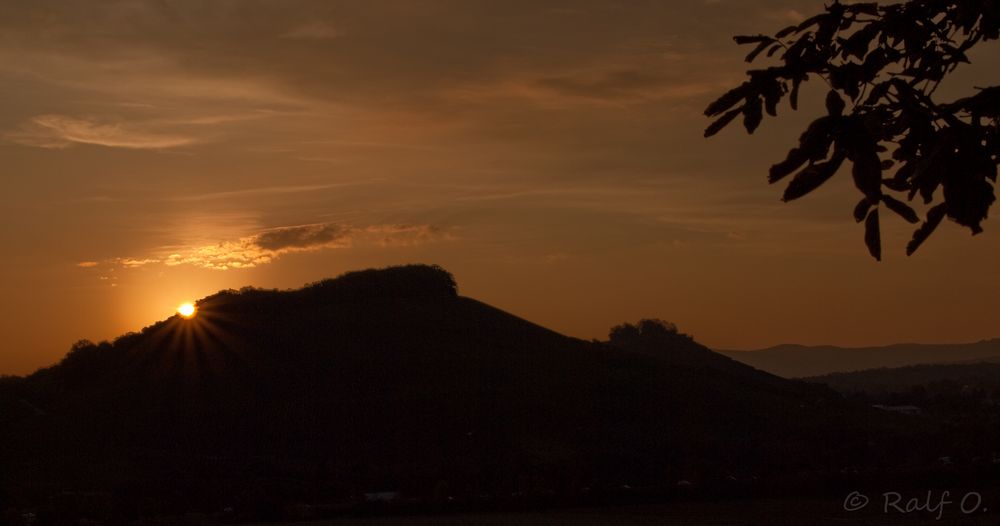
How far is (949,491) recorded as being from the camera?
4853 cm

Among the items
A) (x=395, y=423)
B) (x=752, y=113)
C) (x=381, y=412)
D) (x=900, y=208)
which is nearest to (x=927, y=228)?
(x=900, y=208)

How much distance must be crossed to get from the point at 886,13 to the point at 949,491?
4424 cm

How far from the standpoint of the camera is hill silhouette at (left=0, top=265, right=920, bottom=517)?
6962 centimetres

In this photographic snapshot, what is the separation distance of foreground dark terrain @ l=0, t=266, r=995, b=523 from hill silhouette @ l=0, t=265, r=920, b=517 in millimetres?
255

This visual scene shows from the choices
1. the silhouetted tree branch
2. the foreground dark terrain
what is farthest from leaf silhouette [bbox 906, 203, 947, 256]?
the foreground dark terrain

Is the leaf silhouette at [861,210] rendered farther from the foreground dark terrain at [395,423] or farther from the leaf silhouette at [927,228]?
the foreground dark terrain at [395,423]

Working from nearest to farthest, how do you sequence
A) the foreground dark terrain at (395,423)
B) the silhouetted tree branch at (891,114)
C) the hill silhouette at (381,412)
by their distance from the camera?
the silhouetted tree branch at (891,114) → the foreground dark terrain at (395,423) → the hill silhouette at (381,412)

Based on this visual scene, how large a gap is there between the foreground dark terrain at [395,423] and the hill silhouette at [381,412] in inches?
10.0

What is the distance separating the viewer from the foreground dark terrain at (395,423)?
180 feet

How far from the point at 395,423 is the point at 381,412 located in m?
2.71

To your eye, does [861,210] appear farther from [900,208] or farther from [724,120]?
[724,120]

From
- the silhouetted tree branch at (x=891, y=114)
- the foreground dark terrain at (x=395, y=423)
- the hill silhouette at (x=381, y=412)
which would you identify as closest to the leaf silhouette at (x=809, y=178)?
the silhouetted tree branch at (x=891, y=114)

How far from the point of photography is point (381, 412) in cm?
9081

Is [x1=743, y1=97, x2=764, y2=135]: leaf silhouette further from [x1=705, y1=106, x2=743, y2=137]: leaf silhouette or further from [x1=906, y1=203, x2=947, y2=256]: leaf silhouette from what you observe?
[x1=906, y1=203, x2=947, y2=256]: leaf silhouette
